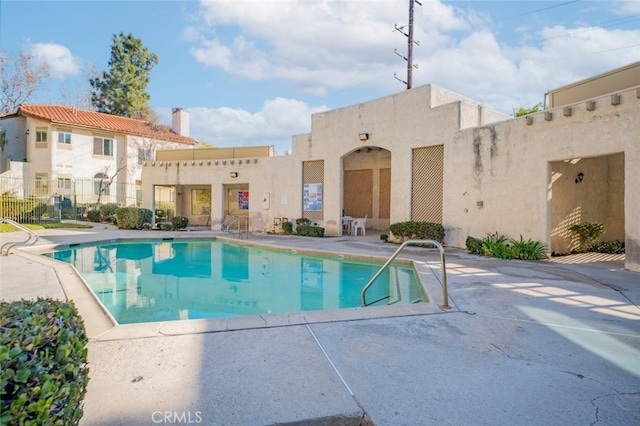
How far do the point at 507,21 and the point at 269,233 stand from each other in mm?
13716

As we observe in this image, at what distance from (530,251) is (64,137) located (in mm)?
27758

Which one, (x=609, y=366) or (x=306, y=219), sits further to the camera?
(x=306, y=219)

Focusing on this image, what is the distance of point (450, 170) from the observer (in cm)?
1277

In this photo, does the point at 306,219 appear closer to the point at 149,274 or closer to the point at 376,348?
→ the point at 149,274

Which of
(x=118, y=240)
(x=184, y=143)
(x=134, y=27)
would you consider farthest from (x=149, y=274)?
(x=134, y=27)

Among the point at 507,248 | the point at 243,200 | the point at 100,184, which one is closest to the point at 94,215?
the point at 100,184

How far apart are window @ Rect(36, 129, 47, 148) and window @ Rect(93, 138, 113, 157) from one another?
287cm

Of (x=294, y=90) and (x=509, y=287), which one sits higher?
(x=294, y=90)

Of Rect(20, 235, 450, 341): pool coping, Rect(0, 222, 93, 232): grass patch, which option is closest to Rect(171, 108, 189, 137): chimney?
Rect(0, 222, 93, 232): grass patch

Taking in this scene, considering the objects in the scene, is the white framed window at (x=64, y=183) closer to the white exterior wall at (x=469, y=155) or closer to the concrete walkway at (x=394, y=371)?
the white exterior wall at (x=469, y=155)

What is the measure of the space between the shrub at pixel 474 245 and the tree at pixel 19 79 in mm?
34335

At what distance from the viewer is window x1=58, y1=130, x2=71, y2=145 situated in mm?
25383

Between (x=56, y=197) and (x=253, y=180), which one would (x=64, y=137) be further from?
(x=253, y=180)

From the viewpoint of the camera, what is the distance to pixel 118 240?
14773 mm
